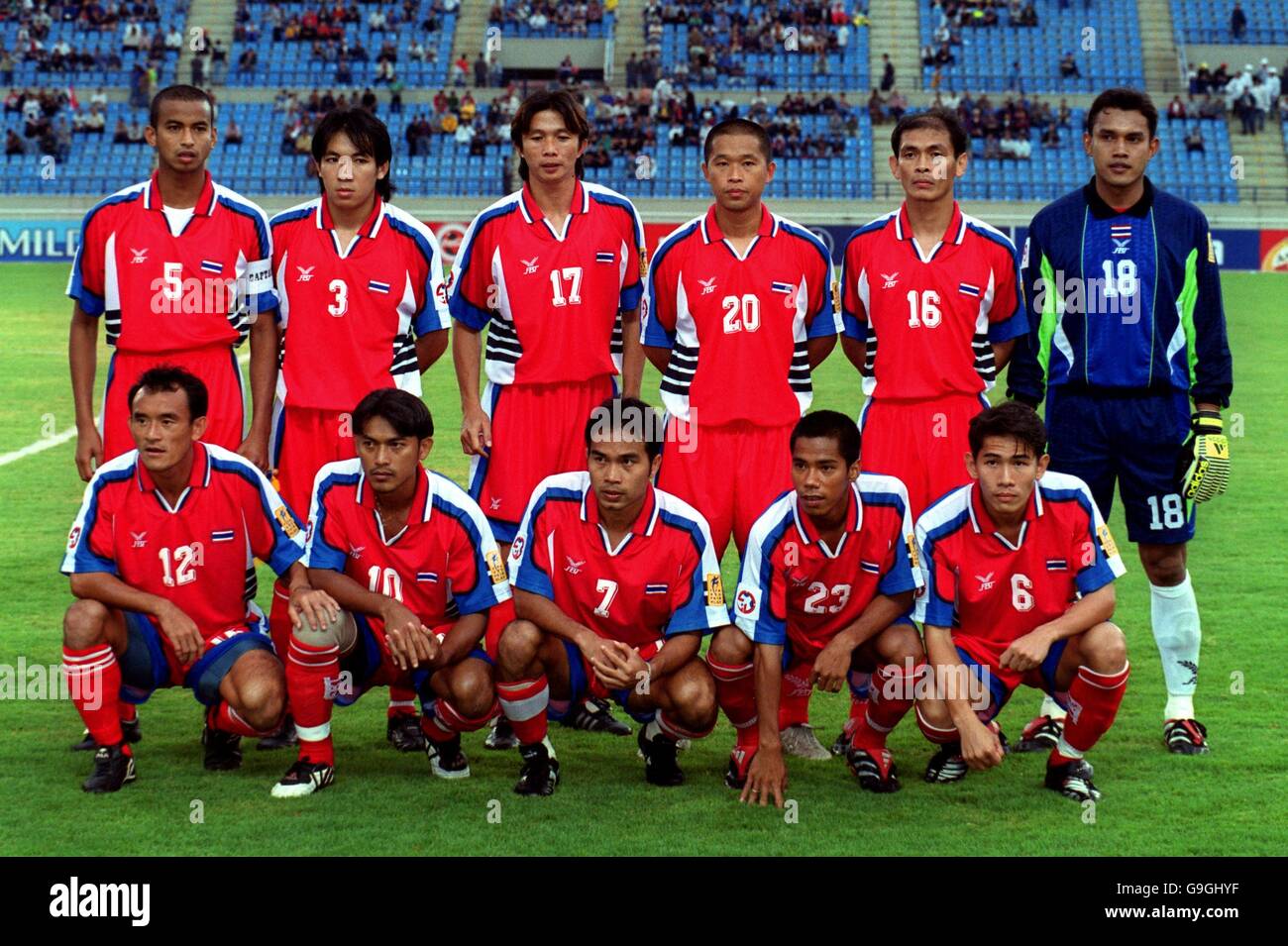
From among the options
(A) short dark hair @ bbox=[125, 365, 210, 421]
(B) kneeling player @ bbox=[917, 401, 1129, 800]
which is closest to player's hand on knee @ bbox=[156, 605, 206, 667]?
(A) short dark hair @ bbox=[125, 365, 210, 421]

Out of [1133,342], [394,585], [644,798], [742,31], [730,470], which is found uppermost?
[742,31]

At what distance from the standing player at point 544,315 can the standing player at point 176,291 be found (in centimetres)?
73

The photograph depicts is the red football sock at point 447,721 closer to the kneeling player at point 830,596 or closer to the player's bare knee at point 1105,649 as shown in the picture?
the kneeling player at point 830,596

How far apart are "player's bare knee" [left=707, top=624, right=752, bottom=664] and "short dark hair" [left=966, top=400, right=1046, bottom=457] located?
929 mm

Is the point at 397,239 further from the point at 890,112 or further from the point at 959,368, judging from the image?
the point at 890,112

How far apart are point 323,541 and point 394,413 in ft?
1.62

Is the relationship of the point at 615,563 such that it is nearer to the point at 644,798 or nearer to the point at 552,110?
the point at 644,798

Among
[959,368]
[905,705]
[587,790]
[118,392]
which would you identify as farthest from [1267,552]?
[118,392]

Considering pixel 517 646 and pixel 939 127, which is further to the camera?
pixel 939 127

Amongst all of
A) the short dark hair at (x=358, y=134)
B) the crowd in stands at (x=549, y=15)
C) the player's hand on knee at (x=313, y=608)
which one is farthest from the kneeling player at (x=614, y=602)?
the crowd in stands at (x=549, y=15)

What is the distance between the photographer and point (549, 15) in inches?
1403

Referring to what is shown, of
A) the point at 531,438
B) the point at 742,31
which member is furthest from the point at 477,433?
the point at 742,31

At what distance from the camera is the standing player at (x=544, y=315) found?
567 centimetres

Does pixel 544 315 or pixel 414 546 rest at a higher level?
pixel 544 315
